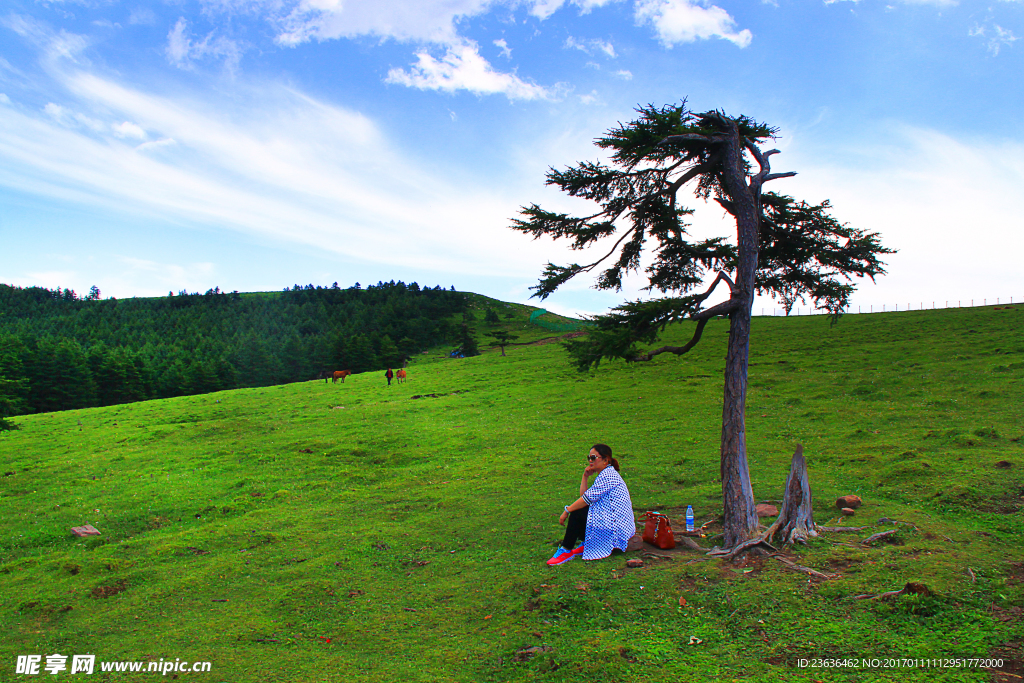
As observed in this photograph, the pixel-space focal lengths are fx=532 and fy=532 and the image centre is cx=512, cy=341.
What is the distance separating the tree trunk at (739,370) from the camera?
11352 mm

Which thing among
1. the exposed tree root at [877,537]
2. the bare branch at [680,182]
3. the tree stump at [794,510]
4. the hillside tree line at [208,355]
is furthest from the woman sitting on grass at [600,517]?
the hillside tree line at [208,355]

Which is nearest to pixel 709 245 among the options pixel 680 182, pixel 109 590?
pixel 680 182

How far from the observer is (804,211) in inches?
520

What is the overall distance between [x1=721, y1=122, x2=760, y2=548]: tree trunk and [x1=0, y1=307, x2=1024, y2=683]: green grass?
1155 mm

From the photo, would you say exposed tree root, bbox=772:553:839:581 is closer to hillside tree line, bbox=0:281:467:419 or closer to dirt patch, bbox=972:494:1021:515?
dirt patch, bbox=972:494:1021:515

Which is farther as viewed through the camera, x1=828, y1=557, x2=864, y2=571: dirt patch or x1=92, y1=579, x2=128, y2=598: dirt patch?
x1=92, y1=579, x2=128, y2=598: dirt patch

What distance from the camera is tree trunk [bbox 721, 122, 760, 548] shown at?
11352 mm

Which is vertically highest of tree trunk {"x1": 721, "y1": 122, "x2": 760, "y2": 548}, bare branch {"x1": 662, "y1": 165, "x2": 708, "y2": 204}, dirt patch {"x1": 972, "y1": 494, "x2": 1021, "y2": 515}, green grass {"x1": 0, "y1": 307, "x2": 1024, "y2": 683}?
bare branch {"x1": 662, "y1": 165, "x2": 708, "y2": 204}

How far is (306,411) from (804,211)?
35.0 metres

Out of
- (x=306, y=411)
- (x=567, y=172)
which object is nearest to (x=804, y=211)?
(x=567, y=172)

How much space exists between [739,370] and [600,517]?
4.50m

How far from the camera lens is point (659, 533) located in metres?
11.7

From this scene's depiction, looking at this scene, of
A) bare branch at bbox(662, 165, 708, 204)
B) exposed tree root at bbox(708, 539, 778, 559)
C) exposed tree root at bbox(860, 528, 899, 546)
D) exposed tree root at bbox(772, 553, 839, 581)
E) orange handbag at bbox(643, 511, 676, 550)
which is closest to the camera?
exposed tree root at bbox(772, 553, 839, 581)

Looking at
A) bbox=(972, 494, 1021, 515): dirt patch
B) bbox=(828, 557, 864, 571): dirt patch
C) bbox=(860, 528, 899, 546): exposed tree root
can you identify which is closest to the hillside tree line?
bbox=(828, 557, 864, 571): dirt patch
